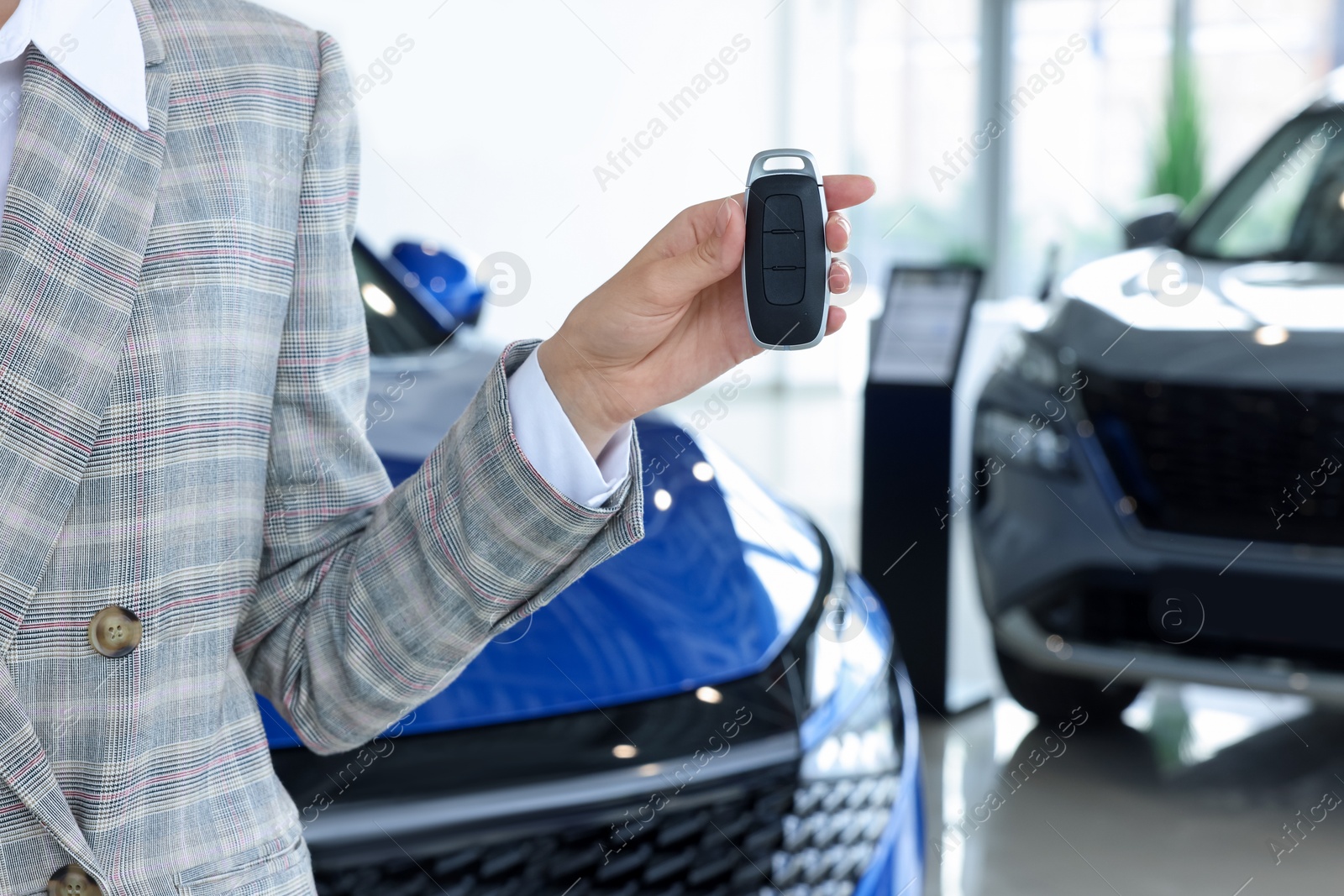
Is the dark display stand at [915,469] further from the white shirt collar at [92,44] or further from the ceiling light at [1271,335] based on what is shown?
the white shirt collar at [92,44]

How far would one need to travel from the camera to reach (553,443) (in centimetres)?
73

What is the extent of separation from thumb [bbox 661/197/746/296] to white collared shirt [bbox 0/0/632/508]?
0.37 feet

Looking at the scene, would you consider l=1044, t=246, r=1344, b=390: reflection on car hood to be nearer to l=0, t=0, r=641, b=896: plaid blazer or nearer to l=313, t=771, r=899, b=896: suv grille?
l=313, t=771, r=899, b=896: suv grille

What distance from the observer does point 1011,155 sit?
789 cm

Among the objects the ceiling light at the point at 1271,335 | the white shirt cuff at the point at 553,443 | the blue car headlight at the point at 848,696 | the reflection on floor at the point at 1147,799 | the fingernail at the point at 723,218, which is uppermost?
the fingernail at the point at 723,218

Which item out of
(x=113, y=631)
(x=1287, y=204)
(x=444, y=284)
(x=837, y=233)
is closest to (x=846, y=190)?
(x=837, y=233)

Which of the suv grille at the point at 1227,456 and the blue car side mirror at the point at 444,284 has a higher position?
the blue car side mirror at the point at 444,284

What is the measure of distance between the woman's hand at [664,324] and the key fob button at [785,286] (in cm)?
2

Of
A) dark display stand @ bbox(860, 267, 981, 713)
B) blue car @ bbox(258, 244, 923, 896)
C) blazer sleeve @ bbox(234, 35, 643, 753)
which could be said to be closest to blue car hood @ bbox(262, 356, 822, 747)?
blue car @ bbox(258, 244, 923, 896)

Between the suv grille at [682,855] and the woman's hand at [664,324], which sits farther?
the suv grille at [682,855]

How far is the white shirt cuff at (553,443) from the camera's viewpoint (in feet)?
2.38

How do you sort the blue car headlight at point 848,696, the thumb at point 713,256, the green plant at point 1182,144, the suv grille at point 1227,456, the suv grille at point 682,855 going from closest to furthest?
the thumb at point 713,256
the suv grille at point 682,855
the blue car headlight at point 848,696
the suv grille at point 1227,456
the green plant at point 1182,144

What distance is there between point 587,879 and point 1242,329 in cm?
185

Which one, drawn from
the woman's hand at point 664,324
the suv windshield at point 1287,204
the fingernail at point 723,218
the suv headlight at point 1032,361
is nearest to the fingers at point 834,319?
the woman's hand at point 664,324
